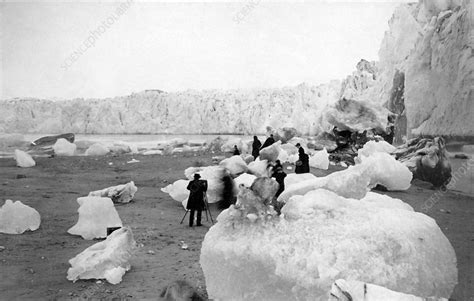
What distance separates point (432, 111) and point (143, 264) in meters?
13.3

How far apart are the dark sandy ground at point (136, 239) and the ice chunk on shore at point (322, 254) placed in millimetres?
530

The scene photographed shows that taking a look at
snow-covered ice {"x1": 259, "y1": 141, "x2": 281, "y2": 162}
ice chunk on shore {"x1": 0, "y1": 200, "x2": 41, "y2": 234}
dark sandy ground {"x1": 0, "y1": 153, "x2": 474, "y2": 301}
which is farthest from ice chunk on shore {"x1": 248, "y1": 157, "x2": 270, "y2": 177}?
ice chunk on shore {"x1": 0, "y1": 200, "x2": 41, "y2": 234}

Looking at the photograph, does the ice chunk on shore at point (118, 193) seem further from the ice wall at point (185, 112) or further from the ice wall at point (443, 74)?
the ice wall at point (185, 112)

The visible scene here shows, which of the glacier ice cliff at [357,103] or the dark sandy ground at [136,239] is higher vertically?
the glacier ice cliff at [357,103]

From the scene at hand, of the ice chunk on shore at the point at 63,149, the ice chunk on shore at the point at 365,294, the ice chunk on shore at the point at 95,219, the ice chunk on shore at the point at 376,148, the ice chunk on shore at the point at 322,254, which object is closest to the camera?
the ice chunk on shore at the point at 365,294

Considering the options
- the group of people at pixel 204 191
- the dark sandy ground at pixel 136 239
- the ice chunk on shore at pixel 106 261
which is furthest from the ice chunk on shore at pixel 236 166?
the ice chunk on shore at pixel 106 261

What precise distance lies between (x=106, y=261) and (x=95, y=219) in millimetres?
1347

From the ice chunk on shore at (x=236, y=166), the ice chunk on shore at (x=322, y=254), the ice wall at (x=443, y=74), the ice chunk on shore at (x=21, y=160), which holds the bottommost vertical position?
the ice chunk on shore at (x=21, y=160)

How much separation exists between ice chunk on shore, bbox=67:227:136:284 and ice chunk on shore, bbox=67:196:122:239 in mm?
921

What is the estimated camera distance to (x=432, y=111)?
14258mm

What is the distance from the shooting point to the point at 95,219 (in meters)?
4.83

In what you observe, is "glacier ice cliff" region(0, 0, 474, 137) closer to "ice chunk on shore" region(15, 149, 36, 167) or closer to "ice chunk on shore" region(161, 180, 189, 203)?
"ice chunk on shore" region(161, 180, 189, 203)

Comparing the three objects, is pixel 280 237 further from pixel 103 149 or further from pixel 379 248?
pixel 103 149

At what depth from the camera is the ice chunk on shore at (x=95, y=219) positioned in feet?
15.7
